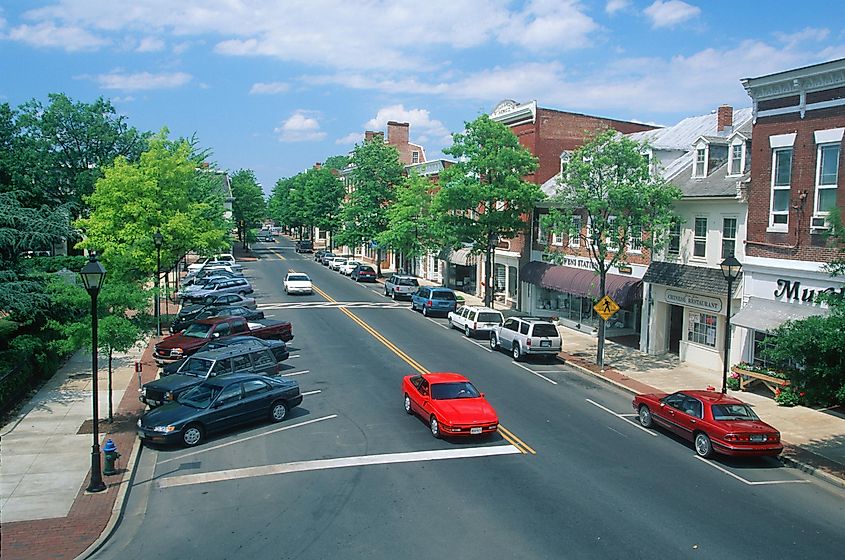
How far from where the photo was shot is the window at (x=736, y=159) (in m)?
27.3

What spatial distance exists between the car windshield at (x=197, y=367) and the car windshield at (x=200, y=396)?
2.54 m

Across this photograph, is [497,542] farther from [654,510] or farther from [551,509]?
[654,510]

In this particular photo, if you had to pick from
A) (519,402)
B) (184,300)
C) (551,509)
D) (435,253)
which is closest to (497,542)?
(551,509)

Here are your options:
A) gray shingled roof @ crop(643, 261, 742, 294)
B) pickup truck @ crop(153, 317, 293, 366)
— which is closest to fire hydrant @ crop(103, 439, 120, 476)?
pickup truck @ crop(153, 317, 293, 366)

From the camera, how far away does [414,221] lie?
53.7m

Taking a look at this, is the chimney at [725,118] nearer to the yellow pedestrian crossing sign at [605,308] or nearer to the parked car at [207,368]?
the yellow pedestrian crossing sign at [605,308]

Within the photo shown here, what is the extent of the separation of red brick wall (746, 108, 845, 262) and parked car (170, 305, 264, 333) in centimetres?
2083

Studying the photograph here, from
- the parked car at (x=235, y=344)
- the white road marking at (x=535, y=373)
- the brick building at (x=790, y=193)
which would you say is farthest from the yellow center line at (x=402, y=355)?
the brick building at (x=790, y=193)

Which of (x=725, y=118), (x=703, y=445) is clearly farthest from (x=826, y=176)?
(x=725, y=118)

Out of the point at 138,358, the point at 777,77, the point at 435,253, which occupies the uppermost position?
the point at 777,77

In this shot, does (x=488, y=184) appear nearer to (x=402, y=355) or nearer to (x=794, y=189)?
(x=402, y=355)

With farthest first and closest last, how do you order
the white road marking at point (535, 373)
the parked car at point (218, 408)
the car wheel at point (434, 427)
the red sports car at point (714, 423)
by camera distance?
1. the white road marking at point (535, 373)
2. the car wheel at point (434, 427)
3. the parked car at point (218, 408)
4. the red sports car at point (714, 423)

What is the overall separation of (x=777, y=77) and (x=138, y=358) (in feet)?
85.9

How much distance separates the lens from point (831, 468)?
16438 mm
